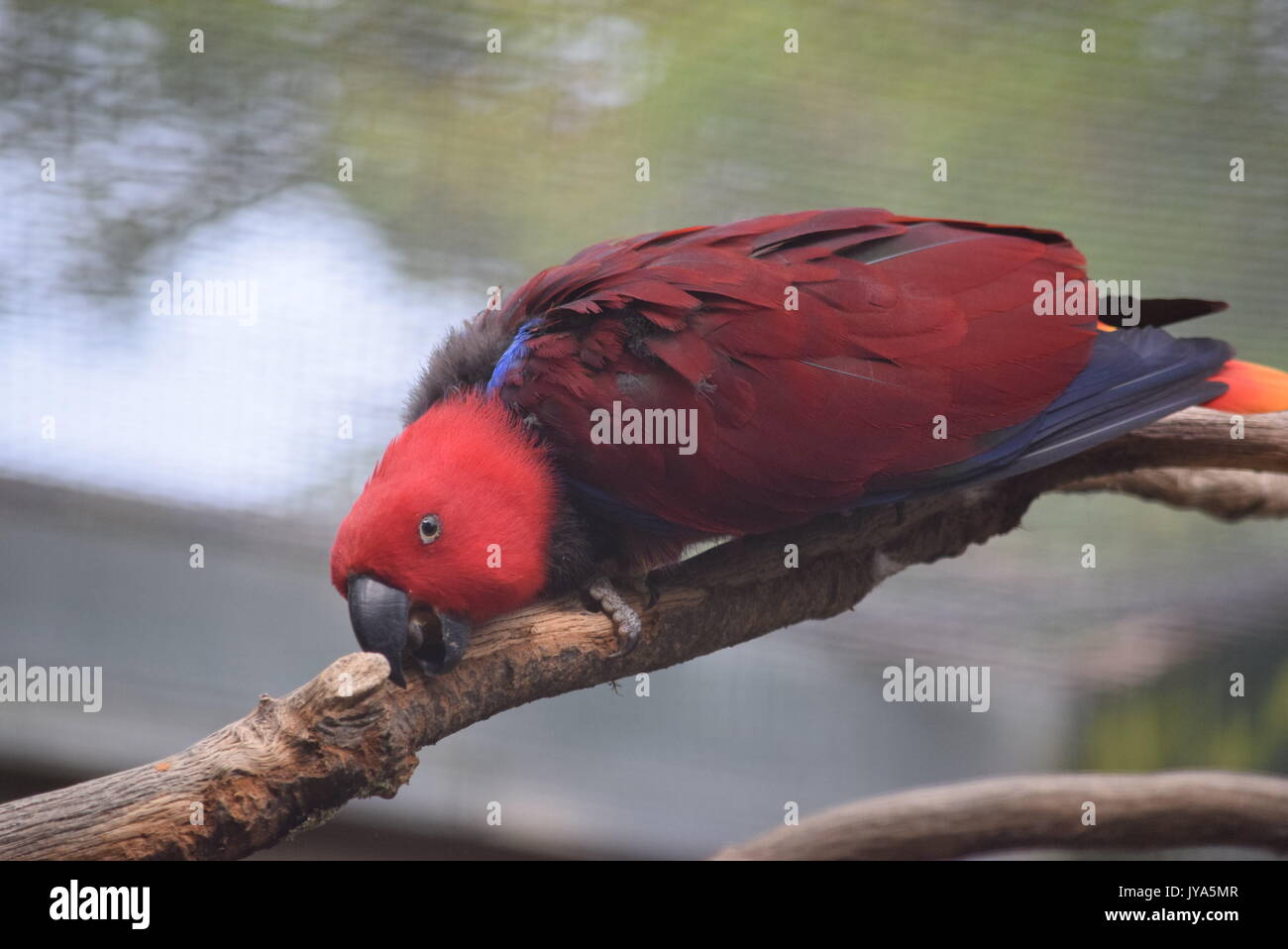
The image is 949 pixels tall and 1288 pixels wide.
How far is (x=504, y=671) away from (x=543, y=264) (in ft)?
3.98

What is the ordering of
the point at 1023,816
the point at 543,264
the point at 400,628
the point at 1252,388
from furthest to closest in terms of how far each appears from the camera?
the point at 543,264 < the point at 1023,816 < the point at 1252,388 < the point at 400,628

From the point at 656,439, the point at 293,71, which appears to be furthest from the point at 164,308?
the point at 656,439

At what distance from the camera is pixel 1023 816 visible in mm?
1681

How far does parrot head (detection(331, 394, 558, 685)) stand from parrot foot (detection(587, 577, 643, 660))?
0.26 feet

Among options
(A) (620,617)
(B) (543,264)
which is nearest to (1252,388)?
(A) (620,617)

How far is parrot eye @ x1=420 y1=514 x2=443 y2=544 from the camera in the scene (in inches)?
45.2

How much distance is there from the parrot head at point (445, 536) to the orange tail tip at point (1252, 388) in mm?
947

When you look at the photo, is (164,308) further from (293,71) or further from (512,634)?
(512,634)

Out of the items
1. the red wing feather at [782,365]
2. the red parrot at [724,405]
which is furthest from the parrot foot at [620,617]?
the red wing feather at [782,365]

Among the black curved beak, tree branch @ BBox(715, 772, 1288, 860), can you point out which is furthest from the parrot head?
tree branch @ BBox(715, 772, 1288, 860)

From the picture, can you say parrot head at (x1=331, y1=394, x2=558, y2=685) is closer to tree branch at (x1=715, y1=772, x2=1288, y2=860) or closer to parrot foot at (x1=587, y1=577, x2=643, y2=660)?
parrot foot at (x1=587, y1=577, x2=643, y2=660)

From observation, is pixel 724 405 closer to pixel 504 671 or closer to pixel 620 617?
pixel 620 617

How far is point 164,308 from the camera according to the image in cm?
188
